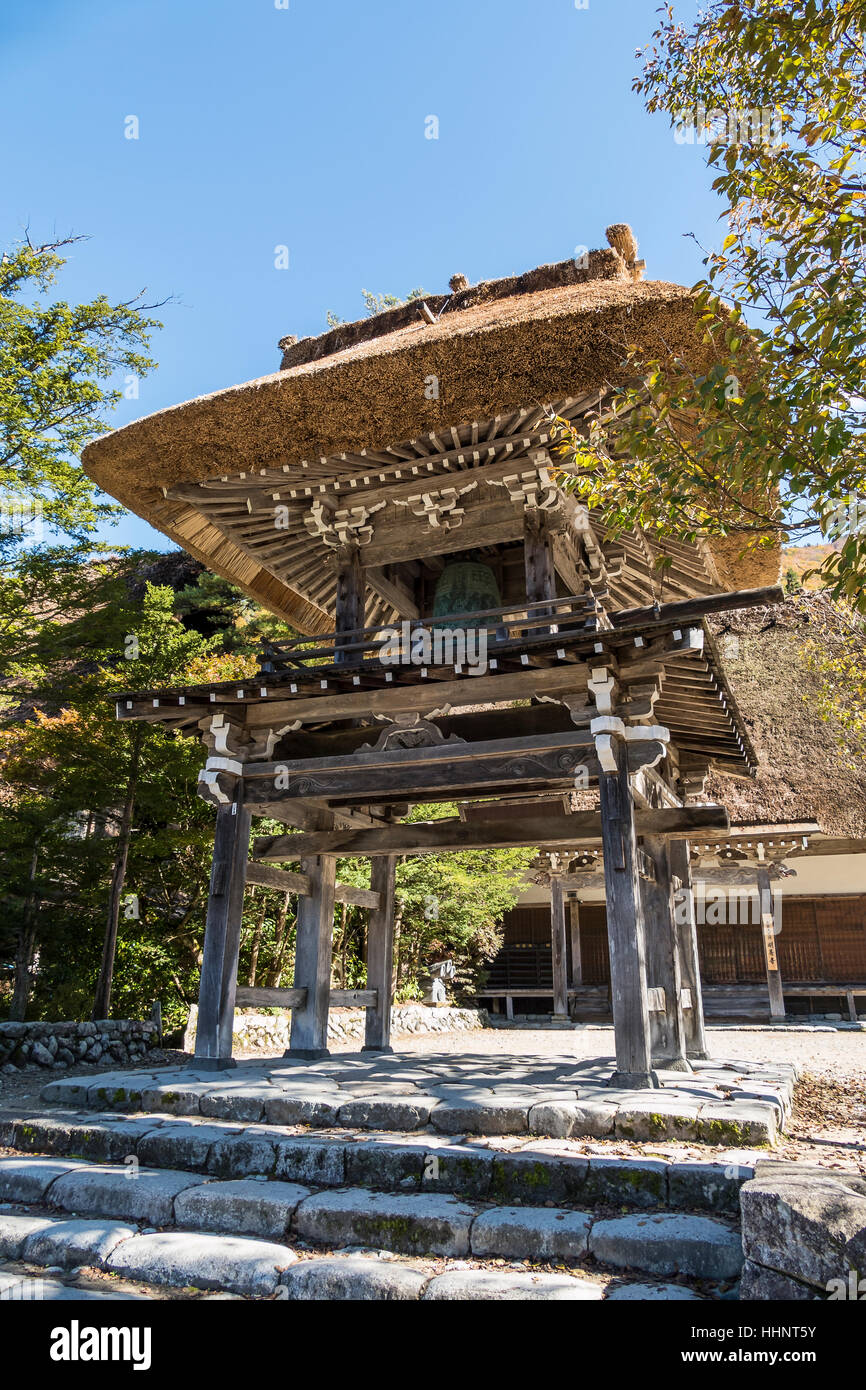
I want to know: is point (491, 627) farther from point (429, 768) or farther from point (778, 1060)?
point (778, 1060)

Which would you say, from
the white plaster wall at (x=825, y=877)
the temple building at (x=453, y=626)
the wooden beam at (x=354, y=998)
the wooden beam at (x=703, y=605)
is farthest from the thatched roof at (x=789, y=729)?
the wooden beam at (x=354, y=998)

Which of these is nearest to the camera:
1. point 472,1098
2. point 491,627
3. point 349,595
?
point 472,1098

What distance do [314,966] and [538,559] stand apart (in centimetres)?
450

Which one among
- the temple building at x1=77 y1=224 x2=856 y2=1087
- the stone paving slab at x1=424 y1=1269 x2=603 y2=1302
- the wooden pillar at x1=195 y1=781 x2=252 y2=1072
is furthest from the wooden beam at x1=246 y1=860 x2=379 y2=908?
the stone paving slab at x1=424 y1=1269 x2=603 y2=1302

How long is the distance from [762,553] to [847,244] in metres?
4.86

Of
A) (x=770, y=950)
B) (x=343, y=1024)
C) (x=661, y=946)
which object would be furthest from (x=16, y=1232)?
(x=770, y=950)

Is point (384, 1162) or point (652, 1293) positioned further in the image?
point (384, 1162)

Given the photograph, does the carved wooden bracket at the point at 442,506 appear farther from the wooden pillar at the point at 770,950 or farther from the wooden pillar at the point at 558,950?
the wooden pillar at the point at 770,950

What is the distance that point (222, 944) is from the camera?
23.9 ft

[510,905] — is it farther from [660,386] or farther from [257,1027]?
[660,386]

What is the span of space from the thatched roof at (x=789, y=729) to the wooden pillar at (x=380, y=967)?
6.95m

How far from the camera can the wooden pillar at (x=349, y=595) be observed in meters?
7.82

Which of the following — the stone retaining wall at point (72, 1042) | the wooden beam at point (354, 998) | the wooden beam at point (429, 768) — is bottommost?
the stone retaining wall at point (72, 1042)

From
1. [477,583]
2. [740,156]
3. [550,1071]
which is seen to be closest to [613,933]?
[550,1071]
